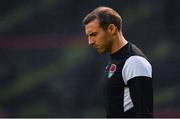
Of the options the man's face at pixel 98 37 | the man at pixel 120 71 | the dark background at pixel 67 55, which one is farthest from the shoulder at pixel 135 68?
the dark background at pixel 67 55

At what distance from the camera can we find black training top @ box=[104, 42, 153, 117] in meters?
3.18

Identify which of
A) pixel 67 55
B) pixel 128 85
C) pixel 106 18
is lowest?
pixel 67 55

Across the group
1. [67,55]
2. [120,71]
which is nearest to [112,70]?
[120,71]

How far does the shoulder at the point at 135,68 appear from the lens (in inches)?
126

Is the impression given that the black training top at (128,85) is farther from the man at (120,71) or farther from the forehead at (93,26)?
the forehead at (93,26)

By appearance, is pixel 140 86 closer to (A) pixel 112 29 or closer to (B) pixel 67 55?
(A) pixel 112 29

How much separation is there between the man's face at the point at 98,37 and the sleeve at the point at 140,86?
19 centimetres

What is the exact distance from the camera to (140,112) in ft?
10.4

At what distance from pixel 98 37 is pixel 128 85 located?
285 mm

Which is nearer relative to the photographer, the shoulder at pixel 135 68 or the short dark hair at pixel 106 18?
the shoulder at pixel 135 68

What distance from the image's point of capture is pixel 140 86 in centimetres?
318

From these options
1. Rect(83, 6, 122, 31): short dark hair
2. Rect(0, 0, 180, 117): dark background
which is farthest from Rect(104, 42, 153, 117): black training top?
Rect(0, 0, 180, 117): dark background

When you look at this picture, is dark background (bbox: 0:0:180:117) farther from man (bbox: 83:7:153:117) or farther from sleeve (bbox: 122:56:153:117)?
sleeve (bbox: 122:56:153:117)

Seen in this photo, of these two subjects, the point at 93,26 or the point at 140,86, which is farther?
the point at 93,26
